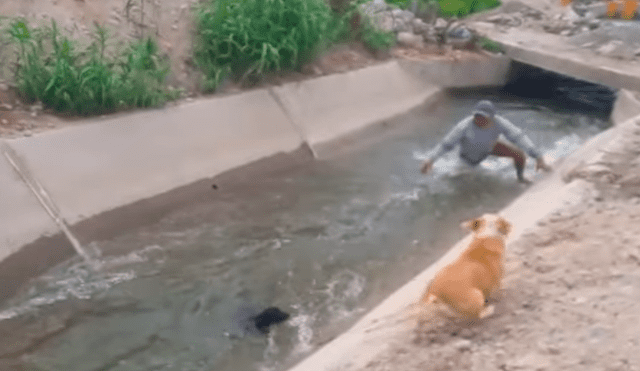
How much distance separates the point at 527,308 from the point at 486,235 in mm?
426

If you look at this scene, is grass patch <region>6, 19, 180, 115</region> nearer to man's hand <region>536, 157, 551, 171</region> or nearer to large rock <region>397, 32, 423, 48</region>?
man's hand <region>536, 157, 551, 171</region>

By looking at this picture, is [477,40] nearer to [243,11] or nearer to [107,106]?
[243,11]

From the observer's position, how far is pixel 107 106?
231 inches

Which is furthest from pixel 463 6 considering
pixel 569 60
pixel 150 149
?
pixel 150 149

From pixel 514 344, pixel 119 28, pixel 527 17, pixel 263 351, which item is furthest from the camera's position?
pixel 527 17

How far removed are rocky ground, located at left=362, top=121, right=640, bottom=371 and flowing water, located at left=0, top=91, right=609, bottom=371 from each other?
1.16 meters

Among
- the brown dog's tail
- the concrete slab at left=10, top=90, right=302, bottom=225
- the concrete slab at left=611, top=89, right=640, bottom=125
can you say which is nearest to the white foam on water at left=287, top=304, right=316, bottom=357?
the brown dog's tail

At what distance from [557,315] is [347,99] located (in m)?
5.65

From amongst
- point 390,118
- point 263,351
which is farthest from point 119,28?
point 263,351

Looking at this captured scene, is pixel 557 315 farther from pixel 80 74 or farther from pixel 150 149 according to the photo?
pixel 80 74

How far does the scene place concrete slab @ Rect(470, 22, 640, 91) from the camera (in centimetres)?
1010

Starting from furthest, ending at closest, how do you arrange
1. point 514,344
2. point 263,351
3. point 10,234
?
point 10,234
point 263,351
point 514,344

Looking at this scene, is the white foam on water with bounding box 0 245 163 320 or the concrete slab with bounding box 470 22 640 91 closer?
the white foam on water with bounding box 0 245 163 320

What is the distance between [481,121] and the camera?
637 cm
